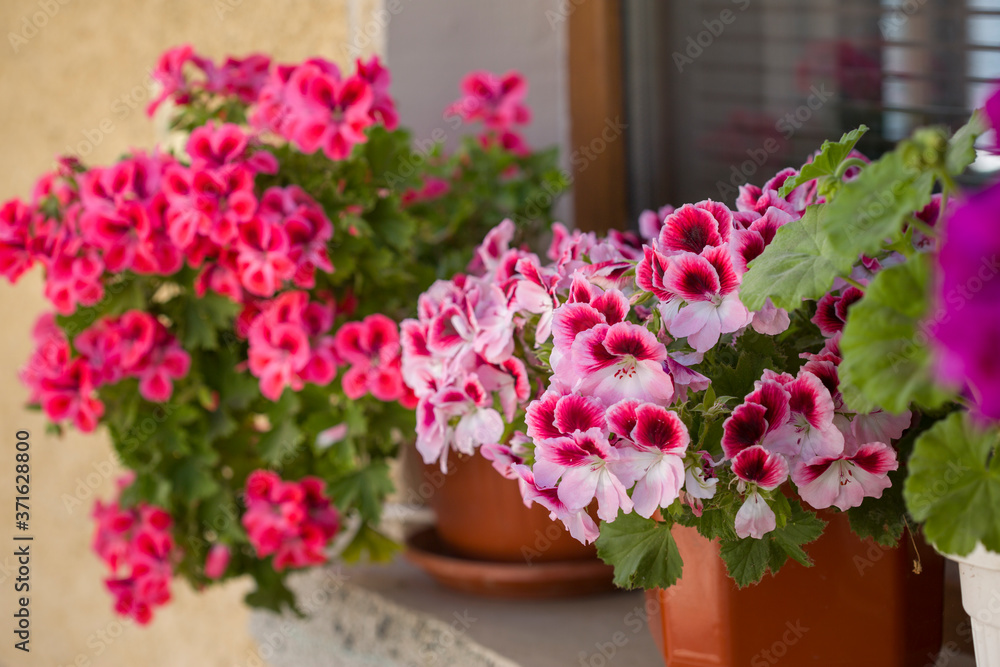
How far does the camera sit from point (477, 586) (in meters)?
1.30

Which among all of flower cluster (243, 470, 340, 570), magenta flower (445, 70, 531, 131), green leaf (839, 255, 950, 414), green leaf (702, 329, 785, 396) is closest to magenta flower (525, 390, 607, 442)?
green leaf (702, 329, 785, 396)

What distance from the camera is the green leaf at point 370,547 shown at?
52.1 inches

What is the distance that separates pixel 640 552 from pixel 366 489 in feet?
1.96

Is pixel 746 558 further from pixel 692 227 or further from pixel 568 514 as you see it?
pixel 692 227

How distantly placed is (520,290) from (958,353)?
511 mm

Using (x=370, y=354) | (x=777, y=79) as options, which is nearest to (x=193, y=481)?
(x=370, y=354)

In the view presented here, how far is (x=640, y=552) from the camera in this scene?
0.72 m

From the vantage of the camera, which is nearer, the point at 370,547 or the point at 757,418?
the point at 757,418

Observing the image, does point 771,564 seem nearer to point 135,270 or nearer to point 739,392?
point 739,392

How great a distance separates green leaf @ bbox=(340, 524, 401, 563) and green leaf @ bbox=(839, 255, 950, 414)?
37.1 inches

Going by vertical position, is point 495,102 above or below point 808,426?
above

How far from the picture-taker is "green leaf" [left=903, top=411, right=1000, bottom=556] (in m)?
0.52

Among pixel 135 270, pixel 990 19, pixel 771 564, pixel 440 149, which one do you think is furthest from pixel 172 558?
pixel 990 19

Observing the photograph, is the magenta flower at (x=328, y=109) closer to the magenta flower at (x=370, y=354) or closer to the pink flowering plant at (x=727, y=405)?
the magenta flower at (x=370, y=354)
